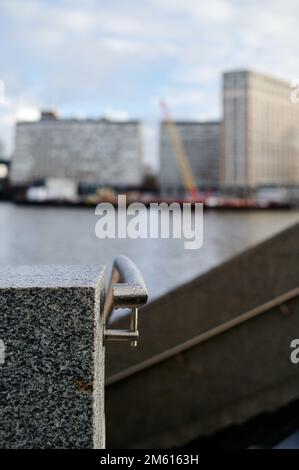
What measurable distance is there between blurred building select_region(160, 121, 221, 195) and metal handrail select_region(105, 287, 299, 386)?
118 metres

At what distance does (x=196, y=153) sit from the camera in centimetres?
12619

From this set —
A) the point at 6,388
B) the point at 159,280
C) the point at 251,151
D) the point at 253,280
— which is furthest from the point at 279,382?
the point at 251,151

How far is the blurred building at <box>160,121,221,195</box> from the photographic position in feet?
404

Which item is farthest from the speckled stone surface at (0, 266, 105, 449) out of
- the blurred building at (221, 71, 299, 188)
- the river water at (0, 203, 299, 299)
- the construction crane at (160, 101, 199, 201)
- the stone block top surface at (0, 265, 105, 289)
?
the construction crane at (160, 101, 199, 201)

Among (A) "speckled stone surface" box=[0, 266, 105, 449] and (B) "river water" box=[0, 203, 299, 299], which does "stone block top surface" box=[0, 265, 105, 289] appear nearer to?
(A) "speckled stone surface" box=[0, 266, 105, 449]

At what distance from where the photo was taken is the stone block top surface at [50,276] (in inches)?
47.1

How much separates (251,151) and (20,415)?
364 ft

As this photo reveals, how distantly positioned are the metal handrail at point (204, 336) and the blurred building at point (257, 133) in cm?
7447

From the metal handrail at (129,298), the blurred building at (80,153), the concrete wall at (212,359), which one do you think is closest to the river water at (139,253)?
the concrete wall at (212,359)

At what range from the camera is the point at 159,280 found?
2230cm

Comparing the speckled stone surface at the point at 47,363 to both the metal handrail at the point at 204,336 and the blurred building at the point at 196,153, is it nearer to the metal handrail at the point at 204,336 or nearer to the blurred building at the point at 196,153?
the metal handrail at the point at 204,336

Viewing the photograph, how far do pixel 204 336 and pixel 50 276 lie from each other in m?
2.56

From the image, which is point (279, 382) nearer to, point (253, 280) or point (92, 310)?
point (253, 280)

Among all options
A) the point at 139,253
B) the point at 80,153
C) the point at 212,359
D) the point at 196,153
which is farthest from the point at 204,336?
the point at 196,153
